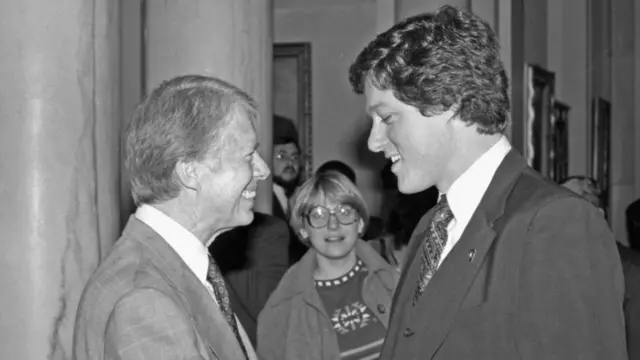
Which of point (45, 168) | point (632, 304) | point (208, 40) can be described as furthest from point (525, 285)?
point (208, 40)

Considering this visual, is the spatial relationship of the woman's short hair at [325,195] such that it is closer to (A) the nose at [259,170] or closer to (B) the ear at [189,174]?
(A) the nose at [259,170]

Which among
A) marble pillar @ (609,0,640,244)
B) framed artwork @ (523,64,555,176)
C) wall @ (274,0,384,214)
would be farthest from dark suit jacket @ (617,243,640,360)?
marble pillar @ (609,0,640,244)

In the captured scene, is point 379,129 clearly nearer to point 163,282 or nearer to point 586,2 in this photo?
point 163,282

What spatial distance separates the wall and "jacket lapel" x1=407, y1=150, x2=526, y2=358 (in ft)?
22.4

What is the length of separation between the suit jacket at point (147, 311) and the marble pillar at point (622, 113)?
9766 millimetres

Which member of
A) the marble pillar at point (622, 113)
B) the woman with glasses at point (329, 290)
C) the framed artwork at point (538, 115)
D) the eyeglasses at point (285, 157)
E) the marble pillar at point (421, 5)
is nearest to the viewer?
the woman with glasses at point (329, 290)

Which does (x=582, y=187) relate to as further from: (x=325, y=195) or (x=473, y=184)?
(x=473, y=184)

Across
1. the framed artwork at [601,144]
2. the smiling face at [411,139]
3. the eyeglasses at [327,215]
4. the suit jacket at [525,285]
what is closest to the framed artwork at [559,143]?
the framed artwork at [601,144]

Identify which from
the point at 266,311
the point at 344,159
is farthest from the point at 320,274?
the point at 344,159

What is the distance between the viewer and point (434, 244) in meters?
2.34

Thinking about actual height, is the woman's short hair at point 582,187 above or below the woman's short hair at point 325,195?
below

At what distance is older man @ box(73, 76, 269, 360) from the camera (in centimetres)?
196

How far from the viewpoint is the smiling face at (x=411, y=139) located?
2215 millimetres

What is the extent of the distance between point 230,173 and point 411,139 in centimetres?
46
